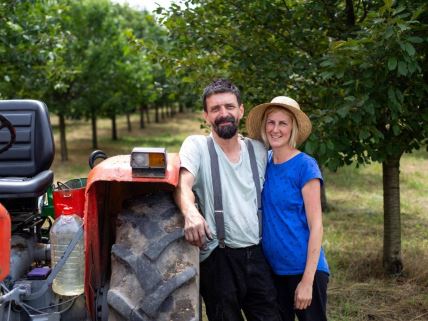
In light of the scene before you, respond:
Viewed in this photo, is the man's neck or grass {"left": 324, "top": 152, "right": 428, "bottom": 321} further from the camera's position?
grass {"left": 324, "top": 152, "right": 428, "bottom": 321}

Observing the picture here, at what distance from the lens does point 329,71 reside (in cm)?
400

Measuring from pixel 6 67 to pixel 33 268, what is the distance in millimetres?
6169

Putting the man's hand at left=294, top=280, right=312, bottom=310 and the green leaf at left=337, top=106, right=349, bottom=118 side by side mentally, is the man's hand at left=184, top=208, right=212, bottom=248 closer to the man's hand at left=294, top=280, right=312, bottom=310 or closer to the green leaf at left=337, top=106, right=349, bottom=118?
the man's hand at left=294, top=280, right=312, bottom=310

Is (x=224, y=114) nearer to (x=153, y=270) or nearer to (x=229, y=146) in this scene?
(x=229, y=146)

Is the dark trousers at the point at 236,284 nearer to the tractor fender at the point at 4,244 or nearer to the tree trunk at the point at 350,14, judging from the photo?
the tractor fender at the point at 4,244

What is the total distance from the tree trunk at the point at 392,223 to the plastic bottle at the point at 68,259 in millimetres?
3576

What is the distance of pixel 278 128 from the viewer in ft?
9.61

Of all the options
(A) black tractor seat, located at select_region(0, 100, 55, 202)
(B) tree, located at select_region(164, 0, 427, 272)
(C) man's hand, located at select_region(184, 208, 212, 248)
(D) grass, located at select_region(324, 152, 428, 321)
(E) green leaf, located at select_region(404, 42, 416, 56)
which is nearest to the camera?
(C) man's hand, located at select_region(184, 208, 212, 248)

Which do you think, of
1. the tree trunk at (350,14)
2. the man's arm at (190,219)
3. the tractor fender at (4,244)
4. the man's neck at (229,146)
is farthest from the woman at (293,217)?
the tree trunk at (350,14)

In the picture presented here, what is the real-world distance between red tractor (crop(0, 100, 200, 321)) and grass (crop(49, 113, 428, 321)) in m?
2.28

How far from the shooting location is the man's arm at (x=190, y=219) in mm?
2420

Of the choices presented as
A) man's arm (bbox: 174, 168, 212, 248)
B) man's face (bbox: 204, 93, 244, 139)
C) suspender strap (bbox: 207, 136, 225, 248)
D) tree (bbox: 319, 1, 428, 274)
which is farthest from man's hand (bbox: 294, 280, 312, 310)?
tree (bbox: 319, 1, 428, 274)

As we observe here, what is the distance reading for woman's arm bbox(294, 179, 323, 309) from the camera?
2764mm

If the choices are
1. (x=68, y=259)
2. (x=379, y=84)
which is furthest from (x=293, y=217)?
(x=379, y=84)
